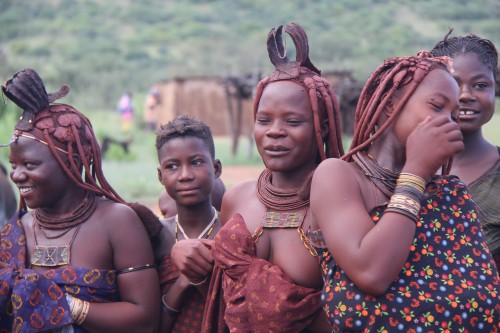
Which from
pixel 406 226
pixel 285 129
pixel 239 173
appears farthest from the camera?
pixel 239 173

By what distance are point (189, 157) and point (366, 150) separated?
1.21 m

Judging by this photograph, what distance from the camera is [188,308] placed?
3.49 m

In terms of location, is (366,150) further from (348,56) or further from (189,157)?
(348,56)

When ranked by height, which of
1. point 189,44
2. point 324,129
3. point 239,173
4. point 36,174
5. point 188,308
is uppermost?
point 324,129

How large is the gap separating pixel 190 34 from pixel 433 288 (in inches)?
2112

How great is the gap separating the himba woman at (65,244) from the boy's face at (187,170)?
226 millimetres

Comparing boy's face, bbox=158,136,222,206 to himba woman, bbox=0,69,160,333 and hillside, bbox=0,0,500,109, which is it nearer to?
himba woman, bbox=0,69,160,333

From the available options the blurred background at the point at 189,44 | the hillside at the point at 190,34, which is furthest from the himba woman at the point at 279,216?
the hillside at the point at 190,34

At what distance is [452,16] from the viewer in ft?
151

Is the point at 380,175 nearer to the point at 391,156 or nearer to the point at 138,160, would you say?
the point at 391,156

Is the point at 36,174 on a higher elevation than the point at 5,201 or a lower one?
higher

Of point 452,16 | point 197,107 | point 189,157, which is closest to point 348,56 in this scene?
point 452,16

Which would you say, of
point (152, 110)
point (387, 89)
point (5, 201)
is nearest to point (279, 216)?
point (387, 89)

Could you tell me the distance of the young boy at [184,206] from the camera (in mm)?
3480
